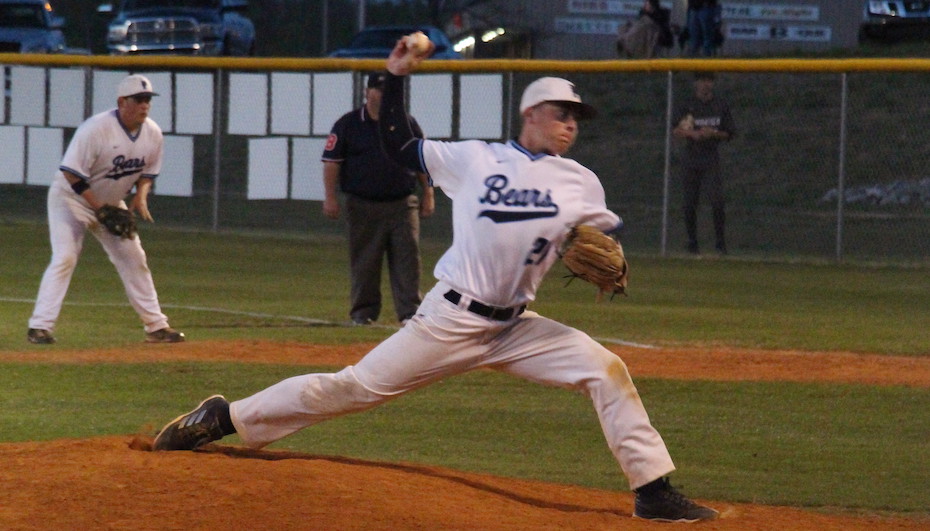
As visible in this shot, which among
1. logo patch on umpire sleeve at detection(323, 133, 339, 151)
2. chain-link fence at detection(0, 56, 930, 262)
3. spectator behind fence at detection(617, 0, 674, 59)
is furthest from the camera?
spectator behind fence at detection(617, 0, 674, 59)

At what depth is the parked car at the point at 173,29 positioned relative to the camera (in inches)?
1069

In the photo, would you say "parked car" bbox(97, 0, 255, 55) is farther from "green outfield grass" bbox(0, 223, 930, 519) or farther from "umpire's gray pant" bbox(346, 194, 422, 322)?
"umpire's gray pant" bbox(346, 194, 422, 322)

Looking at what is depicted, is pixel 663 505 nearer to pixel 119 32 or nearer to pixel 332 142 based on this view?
pixel 332 142

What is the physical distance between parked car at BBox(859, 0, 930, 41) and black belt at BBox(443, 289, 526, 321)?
2629 centimetres

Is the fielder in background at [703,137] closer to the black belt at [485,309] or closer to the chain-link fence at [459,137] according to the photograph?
the chain-link fence at [459,137]

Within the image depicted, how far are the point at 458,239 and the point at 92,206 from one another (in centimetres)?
513

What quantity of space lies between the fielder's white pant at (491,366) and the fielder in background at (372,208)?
5.70 meters

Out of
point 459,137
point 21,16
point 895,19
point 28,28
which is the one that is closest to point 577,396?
point 459,137

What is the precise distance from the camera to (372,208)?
11.4 m

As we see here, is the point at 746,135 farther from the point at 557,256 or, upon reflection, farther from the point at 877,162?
the point at 557,256

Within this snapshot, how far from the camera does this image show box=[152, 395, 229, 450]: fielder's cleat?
587 cm

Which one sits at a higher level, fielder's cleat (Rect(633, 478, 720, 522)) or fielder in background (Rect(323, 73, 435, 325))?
fielder in background (Rect(323, 73, 435, 325))

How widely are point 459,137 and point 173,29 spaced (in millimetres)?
11121

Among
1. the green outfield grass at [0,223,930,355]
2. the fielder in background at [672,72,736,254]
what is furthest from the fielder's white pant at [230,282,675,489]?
the fielder in background at [672,72,736,254]
